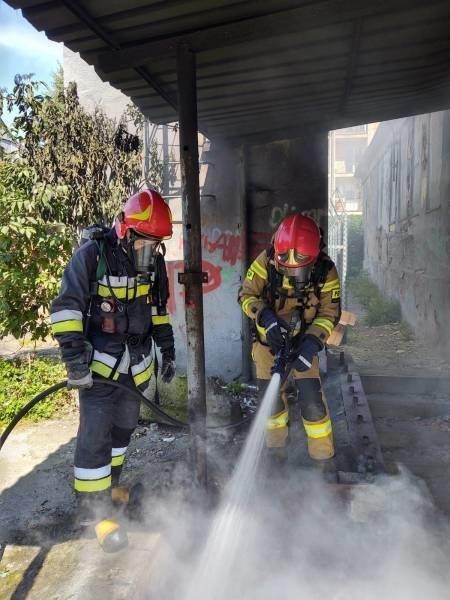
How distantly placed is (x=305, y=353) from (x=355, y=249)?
2423 cm

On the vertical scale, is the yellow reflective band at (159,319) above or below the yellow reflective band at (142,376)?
above

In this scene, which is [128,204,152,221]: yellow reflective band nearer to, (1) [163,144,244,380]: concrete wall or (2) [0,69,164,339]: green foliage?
(2) [0,69,164,339]: green foliage

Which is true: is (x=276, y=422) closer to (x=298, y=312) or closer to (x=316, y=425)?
(x=316, y=425)

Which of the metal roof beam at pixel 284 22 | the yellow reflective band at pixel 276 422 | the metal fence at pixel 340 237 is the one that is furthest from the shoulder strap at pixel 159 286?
the metal fence at pixel 340 237

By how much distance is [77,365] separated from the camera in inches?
115

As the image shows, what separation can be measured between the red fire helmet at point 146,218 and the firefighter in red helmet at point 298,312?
952 mm

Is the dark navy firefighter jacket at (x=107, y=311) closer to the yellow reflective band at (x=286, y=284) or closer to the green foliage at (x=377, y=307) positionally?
the yellow reflective band at (x=286, y=284)

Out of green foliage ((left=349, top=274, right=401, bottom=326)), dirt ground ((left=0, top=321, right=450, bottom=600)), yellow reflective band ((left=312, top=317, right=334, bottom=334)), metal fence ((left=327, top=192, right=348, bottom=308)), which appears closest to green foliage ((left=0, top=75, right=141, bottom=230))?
dirt ground ((left=0, top=321, right=450, bottom=600))

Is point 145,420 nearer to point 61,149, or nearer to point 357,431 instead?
point 357,431

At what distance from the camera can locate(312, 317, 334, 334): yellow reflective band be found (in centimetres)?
375

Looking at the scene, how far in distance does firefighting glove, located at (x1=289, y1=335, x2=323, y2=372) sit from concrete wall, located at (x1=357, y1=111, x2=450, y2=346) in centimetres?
397

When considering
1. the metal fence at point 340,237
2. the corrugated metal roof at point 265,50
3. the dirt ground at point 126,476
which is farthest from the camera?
the metal fence at point 340,237

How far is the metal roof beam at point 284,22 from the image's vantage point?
108 inches

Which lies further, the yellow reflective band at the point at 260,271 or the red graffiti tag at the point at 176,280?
the red graffiti tag at the point at 176,280
